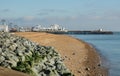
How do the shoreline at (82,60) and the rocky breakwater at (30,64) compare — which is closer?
the rocky breakwater at (30,64)

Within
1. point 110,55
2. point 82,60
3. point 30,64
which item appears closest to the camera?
point 30,64

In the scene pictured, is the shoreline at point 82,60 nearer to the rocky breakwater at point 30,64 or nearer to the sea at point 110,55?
the sea at point 110,55

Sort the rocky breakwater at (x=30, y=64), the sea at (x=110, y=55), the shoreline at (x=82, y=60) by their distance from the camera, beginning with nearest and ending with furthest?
1. the rocky breakwater at (x=30, y=64)
2. the shoreline at (x=82, y=60)
3. the sea at (x=110, y=55)

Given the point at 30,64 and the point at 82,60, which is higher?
the point at 30,64

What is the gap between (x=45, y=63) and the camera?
16188 millimetres

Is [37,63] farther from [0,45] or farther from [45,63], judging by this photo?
[0,45]

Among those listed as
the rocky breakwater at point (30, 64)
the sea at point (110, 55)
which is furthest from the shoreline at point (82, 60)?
the rocky breakwater at point (30, 64)

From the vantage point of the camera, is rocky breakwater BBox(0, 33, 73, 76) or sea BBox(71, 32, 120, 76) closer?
rocky breakwater BBox(0, 33, 73, 76)

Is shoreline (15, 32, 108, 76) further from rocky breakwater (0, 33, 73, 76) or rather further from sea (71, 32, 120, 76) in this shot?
rocky breakwater (0, 33, 73, 76)

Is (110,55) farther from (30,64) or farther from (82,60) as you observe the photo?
(30,64)

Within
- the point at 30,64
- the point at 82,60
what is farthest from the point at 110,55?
the point at 30,64

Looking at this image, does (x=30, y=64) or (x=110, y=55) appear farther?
(x=110, y=55)

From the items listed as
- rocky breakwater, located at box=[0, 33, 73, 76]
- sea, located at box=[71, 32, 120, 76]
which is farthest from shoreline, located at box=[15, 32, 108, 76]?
Answer: rocky breakwater, located at box=[0, 33, 73, 76]

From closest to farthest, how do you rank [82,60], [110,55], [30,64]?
[30,64] < [82,60] < [110,55]
